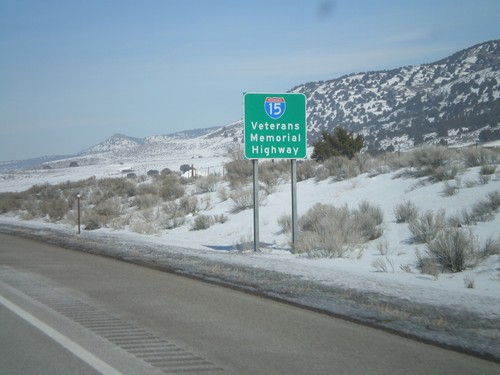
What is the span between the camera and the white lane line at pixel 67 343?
6863 millimetres

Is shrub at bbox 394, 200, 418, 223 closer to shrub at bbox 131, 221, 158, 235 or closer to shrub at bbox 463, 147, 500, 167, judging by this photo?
shrub at bbox 463, 147, 500, 167

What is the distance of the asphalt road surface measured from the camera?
6.93 meters

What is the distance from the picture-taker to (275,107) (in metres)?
19.1

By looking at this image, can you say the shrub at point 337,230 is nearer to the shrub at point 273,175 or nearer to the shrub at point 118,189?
the shrub at point 273,175

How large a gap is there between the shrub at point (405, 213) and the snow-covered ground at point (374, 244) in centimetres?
29

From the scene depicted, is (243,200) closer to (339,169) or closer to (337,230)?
(339,169)

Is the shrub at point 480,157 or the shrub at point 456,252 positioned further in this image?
the shrub at point 480,157

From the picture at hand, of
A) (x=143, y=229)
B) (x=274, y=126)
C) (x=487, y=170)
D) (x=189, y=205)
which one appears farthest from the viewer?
(x=189, y=205)

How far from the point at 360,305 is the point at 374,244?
768 centimetres

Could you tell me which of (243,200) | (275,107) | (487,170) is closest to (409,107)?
(243,200)

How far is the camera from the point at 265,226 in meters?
24.2

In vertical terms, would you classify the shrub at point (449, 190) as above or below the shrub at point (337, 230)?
above

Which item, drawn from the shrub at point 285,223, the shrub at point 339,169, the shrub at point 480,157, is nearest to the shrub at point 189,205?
the shrub at point 339,169

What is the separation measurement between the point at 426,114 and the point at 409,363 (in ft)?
253
